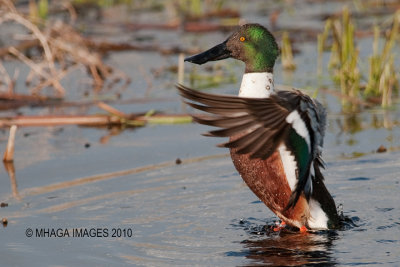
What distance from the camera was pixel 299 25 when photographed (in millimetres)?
12289

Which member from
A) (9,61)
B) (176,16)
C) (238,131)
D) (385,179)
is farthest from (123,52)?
(238,131)

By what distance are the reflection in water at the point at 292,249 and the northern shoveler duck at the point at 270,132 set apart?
0.14m

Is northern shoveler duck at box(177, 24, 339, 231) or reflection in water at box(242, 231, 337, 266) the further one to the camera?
reflection in water at box(242, 231, 337, 266)

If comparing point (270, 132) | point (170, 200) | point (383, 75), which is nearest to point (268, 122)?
point (270, 132)

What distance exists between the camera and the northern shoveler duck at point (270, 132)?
4.29 metres

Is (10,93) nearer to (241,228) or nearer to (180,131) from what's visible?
(180,131)

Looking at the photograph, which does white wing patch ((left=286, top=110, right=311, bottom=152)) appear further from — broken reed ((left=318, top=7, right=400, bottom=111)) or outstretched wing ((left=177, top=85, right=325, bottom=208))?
broken reed ((left=318, top=7, right=400, bottom=111))

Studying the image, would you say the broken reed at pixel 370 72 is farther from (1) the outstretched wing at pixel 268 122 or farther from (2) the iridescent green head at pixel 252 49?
(1) the outstretched wing at pixel 268 122

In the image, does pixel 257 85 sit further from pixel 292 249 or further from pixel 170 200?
pixel 170 200

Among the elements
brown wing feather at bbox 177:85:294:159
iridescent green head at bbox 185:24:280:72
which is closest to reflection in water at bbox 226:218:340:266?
brown wing feather at bbox 177:85:294:159

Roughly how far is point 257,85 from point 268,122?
0.60 metres

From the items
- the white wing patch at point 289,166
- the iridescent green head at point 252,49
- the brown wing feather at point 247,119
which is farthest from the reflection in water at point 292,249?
the iridescent green head at point 252,49

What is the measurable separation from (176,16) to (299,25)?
2.04 meters

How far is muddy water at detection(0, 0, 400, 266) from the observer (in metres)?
4.57
